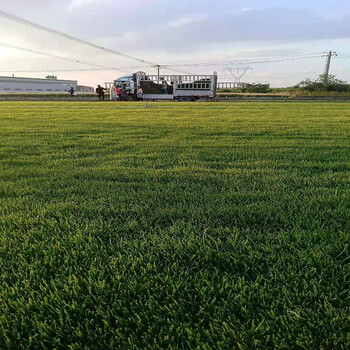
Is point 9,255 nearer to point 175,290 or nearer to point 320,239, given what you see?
point 175,290

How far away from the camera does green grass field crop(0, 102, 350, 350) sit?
1171 mm

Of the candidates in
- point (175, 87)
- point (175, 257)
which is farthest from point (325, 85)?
point (175, 257)

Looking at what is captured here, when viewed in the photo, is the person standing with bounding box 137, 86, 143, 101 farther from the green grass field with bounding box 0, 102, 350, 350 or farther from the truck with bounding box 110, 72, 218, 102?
the green grass field with bounding box 0, 102, 350, 350

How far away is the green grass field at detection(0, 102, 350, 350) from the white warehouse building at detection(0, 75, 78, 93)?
71.6 m

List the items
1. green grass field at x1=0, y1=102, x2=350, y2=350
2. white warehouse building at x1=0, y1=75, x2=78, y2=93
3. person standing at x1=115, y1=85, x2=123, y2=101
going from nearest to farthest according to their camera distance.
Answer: green grass field at x1=0, y1=102, x2=350, y2=350 < person standing at x1=115, y1=85, x2=123, y2=101 < white warehouse building at x1=0, y1=75, x2=78, y2=93

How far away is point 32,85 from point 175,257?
79447 millimetres

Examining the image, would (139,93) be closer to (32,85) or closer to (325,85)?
(325,85)

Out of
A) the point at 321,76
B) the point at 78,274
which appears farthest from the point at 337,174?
the point at 321,76

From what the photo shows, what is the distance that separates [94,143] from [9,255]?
3.64 meters

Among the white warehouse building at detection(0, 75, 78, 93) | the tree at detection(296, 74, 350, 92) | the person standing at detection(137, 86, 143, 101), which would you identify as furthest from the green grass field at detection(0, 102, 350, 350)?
the white warehouse building at detection(0, 75, 78, 93)

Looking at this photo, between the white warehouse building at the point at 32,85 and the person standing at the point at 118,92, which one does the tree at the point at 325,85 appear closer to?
the person standing at the point at 118,92

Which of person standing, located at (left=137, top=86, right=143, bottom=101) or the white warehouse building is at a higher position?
the white warehouse building

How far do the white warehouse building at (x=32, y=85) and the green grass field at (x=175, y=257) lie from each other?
235 ft

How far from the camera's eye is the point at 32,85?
228 ft
